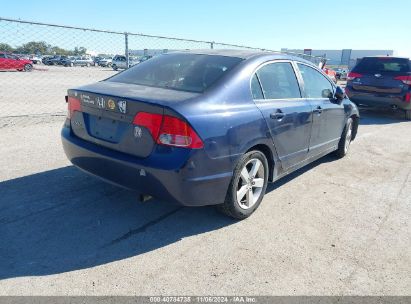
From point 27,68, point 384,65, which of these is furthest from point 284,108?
point 27,68

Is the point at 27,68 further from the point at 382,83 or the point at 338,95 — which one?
the point at 338,95

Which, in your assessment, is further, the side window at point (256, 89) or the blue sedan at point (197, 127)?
the side window at point (256, 89)

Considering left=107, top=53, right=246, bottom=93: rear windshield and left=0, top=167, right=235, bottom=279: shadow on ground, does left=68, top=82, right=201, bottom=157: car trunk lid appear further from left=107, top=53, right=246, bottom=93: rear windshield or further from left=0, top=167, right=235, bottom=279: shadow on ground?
left=0, top=167, right=235, bottom=279: shadow on ground

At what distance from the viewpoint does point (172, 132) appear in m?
2.91

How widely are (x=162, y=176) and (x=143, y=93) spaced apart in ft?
2.65

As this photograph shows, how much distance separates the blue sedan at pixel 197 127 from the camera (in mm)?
2953

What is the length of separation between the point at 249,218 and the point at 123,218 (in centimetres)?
128

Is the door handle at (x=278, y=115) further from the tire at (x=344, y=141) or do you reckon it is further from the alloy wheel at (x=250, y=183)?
the tire at (x=344, y=141)

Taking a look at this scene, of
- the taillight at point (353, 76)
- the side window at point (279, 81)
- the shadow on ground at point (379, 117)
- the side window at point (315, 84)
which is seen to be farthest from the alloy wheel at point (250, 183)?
the taillight at point (353, 76)

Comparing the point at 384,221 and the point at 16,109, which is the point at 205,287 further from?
the point at 16,109

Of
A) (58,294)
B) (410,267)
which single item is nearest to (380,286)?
(410,267)

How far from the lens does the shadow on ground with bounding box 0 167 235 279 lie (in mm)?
2828

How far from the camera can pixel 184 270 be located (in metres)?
2.79

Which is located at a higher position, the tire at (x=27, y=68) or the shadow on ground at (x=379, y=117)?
the shadow on ground at (x=379, y=117)
